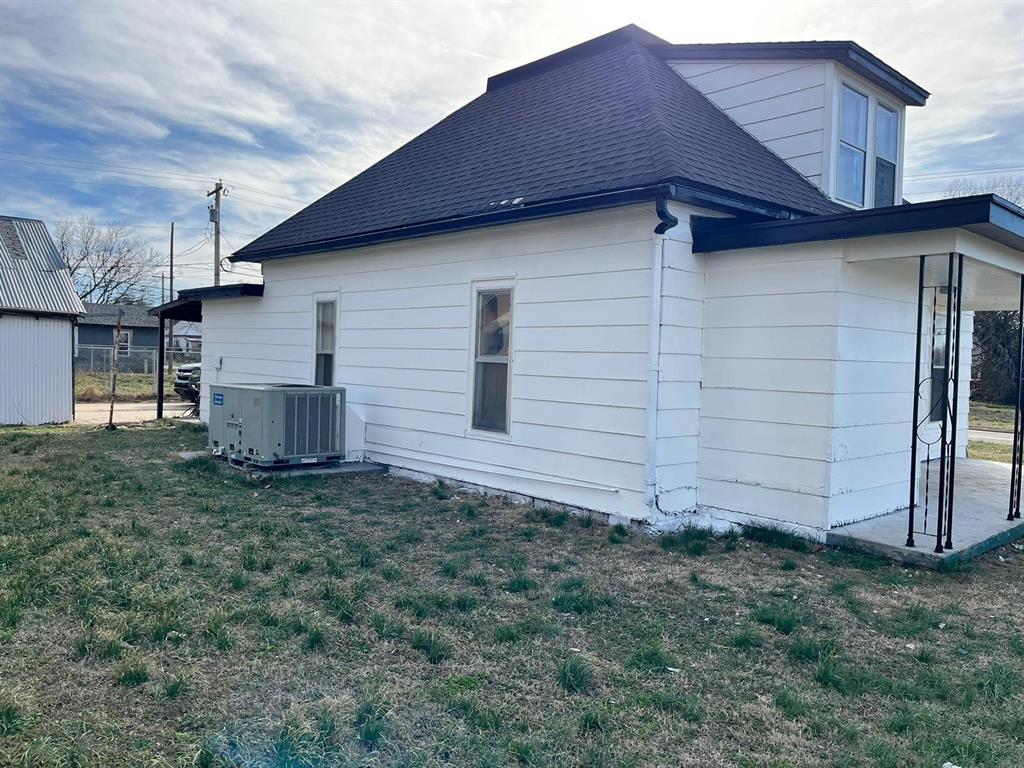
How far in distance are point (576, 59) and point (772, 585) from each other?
26.8 feet

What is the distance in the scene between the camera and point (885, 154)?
8797 mm

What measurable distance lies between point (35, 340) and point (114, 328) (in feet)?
90.2

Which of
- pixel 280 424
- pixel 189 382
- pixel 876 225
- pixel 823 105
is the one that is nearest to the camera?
pixel 876 225

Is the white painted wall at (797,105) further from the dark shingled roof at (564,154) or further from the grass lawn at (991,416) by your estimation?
the grass lawn at (991,416)

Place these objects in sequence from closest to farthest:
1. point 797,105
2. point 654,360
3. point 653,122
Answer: point 654,360
point 653,122
point 797,105

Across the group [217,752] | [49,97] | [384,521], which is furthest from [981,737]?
[49,97]

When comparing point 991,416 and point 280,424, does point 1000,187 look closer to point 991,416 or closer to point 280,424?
point 991,416

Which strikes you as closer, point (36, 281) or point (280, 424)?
point (280, 424)

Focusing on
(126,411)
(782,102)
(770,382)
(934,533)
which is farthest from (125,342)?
(934,533)

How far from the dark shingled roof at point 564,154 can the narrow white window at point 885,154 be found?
142cm

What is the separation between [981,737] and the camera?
2904 millimetres

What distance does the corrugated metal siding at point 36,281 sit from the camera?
47.9 feet

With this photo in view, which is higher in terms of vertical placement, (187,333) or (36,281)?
(36,281)

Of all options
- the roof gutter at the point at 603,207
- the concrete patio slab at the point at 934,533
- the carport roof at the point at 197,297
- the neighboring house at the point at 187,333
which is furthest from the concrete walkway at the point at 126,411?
the neighboring house at the point at 187,333
